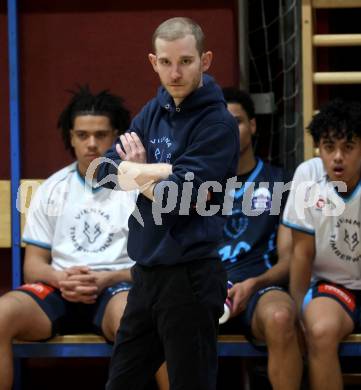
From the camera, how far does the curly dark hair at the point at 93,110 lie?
3609mm

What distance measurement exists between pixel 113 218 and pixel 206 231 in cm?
111

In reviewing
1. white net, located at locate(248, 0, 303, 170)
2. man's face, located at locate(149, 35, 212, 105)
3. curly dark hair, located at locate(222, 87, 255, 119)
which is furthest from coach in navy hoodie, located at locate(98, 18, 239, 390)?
white net, located at locate(248, 0, 303, 170)

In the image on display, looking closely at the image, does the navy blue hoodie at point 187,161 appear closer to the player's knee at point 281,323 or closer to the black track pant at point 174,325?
the black track pant at point 174,325

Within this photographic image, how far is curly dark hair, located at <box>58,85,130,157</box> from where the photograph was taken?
361cm

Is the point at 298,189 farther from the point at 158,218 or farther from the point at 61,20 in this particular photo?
A: the point at 61,20

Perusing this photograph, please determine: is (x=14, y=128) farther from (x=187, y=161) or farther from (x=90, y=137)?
(x=187, y=161)

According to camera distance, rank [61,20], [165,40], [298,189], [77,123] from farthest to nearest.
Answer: [61,20]
[77,123]
[298,189]
[165,40]

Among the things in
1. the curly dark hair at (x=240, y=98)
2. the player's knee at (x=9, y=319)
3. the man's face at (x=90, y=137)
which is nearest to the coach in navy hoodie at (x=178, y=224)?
the player's knee at (x=9, y=319)

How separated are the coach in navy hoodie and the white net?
164cm

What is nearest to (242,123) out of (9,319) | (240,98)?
(240,98)

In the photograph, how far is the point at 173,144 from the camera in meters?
2.45

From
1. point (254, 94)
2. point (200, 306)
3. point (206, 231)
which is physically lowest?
point (200, 306)

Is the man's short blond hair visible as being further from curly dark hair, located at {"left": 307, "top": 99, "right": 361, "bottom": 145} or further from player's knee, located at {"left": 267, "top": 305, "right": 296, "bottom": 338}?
player's knee, located at {"left": 267, "top": 305, "right": 296, "bottom": 338}

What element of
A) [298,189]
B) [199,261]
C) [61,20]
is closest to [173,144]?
[199,261]
